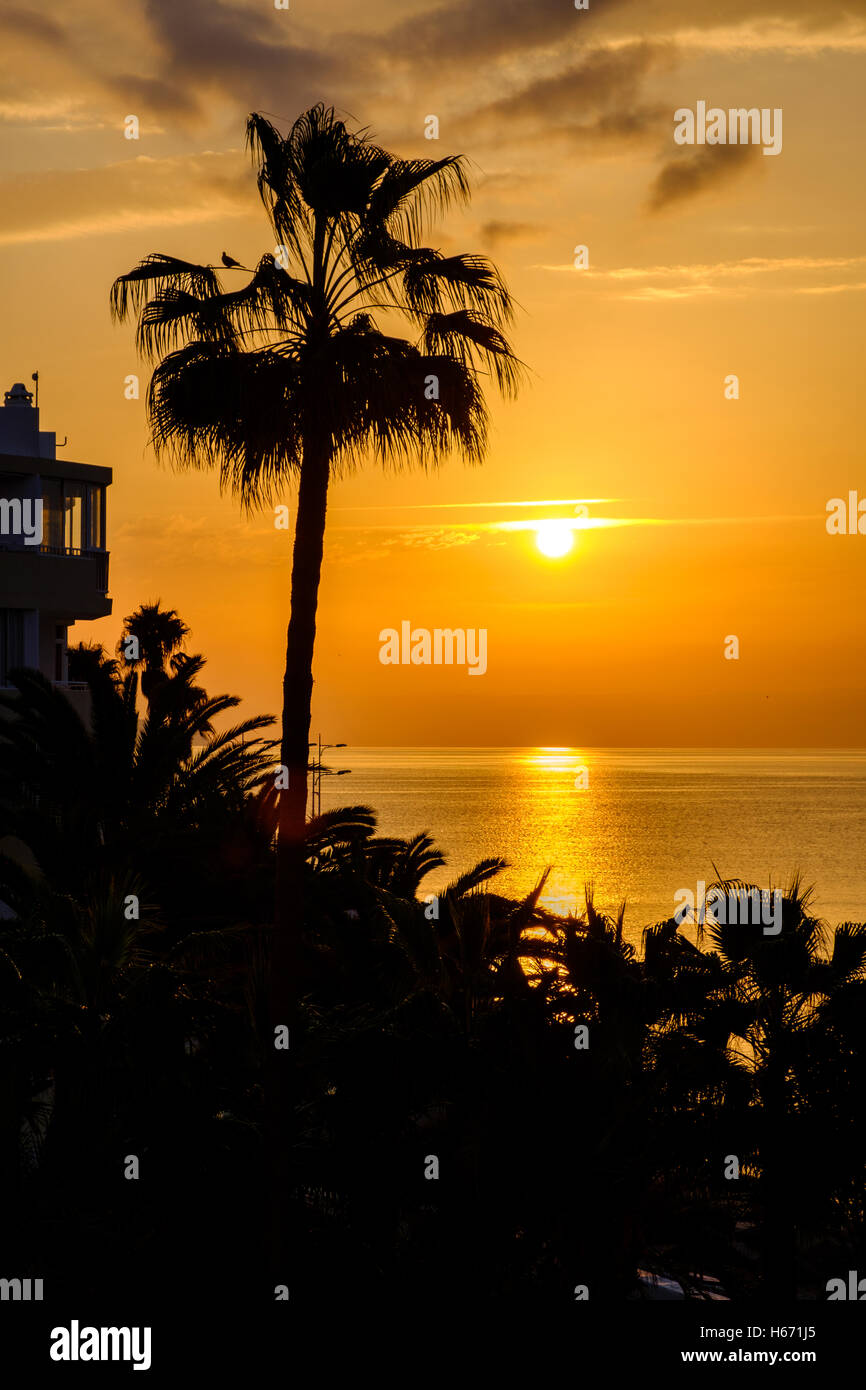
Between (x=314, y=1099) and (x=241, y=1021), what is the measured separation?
2.05 meters

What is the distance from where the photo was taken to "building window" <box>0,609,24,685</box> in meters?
32.2

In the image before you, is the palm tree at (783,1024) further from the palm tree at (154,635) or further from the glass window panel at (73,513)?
the palm tree at (154,635)

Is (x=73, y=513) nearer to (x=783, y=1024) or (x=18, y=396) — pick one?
(x=18, y=396)

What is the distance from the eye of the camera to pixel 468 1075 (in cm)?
1783

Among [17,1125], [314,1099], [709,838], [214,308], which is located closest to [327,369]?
[214,308]

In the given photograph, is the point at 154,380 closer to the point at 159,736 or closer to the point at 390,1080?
the point at 390,1080

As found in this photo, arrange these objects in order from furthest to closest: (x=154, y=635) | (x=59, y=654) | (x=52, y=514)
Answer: (x=154, y=635) < (x=59, y=654) < (x=52, y=514)

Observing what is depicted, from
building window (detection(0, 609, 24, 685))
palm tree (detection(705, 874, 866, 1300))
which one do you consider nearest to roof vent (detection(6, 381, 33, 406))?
building window (detection(0, 609, 24, 685))

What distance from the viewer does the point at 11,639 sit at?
32344 millimetres

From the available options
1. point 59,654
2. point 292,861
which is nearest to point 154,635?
point 59,654

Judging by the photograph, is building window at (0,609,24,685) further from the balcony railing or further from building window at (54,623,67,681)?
building window at (54,623,67,681)

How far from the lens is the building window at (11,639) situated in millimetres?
32250
